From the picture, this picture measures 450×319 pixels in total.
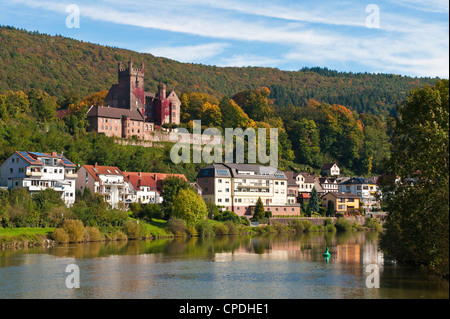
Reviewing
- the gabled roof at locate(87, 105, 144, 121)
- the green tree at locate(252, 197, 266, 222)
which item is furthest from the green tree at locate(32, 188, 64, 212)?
the gabled roof at locate(87, 105, 144, 121)

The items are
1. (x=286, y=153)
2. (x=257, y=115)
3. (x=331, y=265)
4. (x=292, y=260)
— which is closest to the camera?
(x=331, y=265)

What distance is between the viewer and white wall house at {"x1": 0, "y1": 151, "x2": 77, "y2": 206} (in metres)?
75.0

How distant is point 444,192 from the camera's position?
32531 millimetres

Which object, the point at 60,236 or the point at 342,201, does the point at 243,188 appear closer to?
the point at 342,201

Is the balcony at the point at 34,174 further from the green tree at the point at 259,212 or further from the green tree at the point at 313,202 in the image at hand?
the green tree at the point at 313,202

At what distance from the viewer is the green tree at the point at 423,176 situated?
33.8 m

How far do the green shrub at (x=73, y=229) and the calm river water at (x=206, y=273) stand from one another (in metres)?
1.92

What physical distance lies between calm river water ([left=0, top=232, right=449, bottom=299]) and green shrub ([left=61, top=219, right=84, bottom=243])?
1919mm

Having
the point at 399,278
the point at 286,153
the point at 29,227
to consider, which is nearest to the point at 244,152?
the point at 286,153

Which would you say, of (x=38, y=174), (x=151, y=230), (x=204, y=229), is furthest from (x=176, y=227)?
(x=38, y=174)

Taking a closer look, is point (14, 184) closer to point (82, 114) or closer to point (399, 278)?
point (82, 114)

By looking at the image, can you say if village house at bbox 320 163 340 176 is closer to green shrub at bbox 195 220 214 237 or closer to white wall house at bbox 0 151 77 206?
green shrub at bbox 195 220 214 237

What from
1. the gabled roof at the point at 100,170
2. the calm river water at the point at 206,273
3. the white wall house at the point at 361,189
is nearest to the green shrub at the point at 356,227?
the white wall house at the point at 361,189
